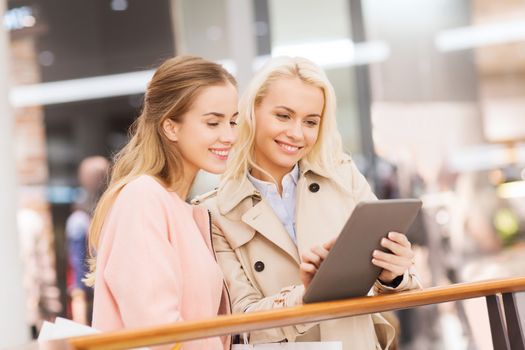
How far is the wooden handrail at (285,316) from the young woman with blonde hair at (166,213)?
0.30 m

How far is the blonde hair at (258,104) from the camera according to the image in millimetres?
2217

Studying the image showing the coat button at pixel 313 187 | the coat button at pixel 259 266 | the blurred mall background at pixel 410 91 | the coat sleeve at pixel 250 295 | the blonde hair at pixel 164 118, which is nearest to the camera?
the coat sleeve at pixel 250 295

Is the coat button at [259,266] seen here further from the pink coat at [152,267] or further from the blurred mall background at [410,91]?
the blurred mall background at [410,91]

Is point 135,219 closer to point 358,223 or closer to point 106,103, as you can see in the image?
point 358,223

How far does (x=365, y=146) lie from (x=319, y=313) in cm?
422

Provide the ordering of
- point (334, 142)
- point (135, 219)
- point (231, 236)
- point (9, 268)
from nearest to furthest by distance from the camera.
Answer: point (135, 219) < point (231, 236) < point (334, 142) < point (9, 268)

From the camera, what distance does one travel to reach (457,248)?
18.7ft

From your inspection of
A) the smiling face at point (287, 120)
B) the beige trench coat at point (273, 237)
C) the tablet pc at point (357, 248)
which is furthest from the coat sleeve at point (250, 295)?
the smiling face at point (287, 120)

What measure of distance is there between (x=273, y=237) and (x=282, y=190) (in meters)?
0.17

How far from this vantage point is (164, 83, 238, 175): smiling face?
6.66 ft

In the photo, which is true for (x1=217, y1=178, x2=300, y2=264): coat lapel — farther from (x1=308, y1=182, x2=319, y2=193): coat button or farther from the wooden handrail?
the wooden handrail

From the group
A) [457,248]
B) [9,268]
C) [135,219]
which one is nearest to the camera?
[135,219]

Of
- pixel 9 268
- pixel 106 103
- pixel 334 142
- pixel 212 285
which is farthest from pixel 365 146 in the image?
pixel 212 285

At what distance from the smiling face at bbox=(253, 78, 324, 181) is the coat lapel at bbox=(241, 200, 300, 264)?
133 mm
